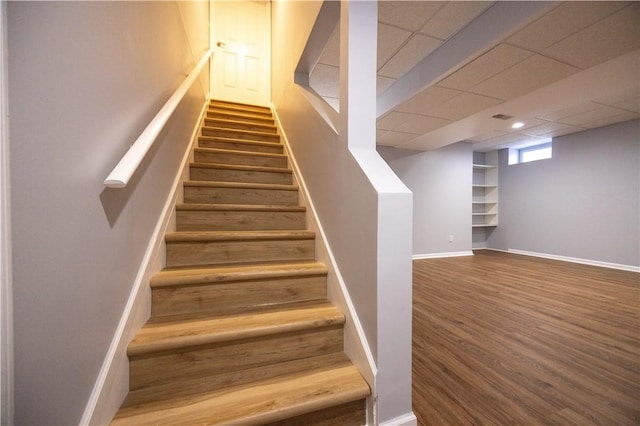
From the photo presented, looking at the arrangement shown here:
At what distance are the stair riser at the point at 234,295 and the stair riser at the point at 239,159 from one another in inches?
55.1

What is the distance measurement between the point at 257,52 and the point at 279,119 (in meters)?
2.62

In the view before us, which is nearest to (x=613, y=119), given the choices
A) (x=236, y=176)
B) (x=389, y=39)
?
(x=389, y=39)

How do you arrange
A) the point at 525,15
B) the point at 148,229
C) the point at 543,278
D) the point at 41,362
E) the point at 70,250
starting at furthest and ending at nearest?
the point at 543,278 → the point at 525,15 → the point at 148,229 → the point at 70,250 → the point at 41,362

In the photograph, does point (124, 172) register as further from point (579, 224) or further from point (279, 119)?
point (579, 224)

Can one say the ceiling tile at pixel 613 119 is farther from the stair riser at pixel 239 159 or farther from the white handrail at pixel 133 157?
the white handrail at pixel 133 157

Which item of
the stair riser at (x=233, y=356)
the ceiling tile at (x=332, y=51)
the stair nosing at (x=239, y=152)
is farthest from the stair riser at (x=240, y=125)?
the stair riser at (x=233, y=356)

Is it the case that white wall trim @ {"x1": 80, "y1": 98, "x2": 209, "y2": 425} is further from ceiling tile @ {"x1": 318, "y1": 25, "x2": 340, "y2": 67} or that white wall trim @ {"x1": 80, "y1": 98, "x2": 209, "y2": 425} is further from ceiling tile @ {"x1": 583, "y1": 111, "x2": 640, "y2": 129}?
ceiling tile @ {"x1": 583, "y1": 111, "x2": 640, "y2": 129}

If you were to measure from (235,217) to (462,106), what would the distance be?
119 inches

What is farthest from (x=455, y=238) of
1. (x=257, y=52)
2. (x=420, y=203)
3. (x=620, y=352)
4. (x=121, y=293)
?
(x=121, y=293)

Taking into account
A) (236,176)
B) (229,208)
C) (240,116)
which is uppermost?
(240,116)

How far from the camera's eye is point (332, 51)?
2.43m

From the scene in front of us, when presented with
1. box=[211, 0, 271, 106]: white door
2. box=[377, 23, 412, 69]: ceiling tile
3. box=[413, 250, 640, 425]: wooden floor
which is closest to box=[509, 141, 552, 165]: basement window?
box=[413, 250, 640, 425]: wooden floor

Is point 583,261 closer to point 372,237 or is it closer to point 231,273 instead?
point 372,237

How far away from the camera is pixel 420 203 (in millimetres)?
5359
